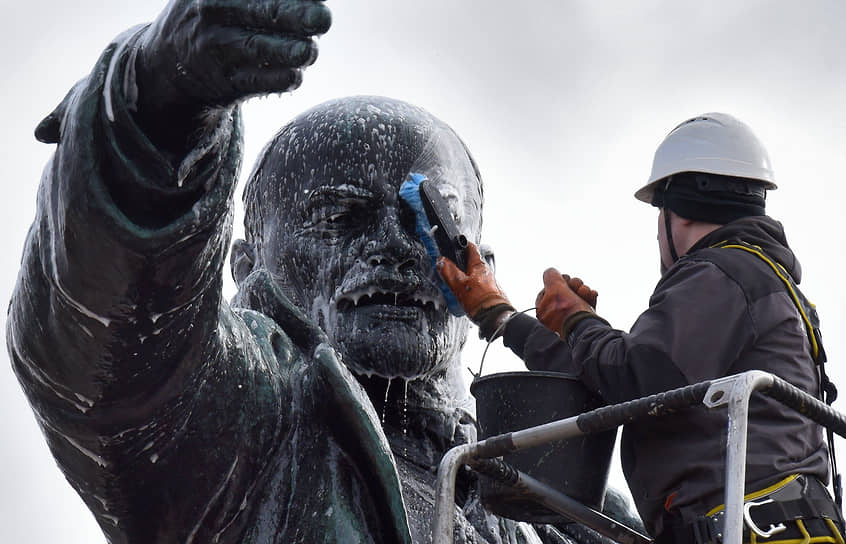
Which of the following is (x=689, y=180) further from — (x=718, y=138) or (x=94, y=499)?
(x=94, y=499)

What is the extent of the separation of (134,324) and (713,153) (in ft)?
10.8

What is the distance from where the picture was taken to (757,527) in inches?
228

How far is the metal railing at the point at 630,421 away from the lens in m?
5.24

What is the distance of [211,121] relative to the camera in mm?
4797

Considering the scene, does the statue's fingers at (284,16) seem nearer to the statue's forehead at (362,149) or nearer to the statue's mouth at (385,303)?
the statue's mouth at (385,303)

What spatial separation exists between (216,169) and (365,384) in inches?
105

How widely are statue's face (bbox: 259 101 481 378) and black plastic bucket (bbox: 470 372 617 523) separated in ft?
2.46

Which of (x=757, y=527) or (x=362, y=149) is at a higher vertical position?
(x=362, y=149)

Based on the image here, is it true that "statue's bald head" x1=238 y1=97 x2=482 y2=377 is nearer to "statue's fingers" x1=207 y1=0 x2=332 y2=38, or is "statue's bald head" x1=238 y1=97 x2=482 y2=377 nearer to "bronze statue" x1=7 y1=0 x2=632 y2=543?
"bronze statue" x1=7 y1=0 x2=632 y2=543

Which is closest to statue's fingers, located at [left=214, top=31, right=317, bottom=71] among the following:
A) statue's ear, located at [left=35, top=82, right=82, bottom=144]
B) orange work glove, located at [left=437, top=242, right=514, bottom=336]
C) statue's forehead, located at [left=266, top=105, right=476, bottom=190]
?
statue's ear, located at [left=35, top=82, right=82, bottom=144]

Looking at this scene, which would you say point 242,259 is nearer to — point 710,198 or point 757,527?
point 710,198

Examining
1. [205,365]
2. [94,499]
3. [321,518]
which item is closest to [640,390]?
[321,518]

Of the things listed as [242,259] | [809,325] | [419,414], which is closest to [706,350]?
[809,325]

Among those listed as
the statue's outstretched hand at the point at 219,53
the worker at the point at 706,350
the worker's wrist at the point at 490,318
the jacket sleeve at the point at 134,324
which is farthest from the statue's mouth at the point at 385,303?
the statue's outstretched hand at the point at 219,53
